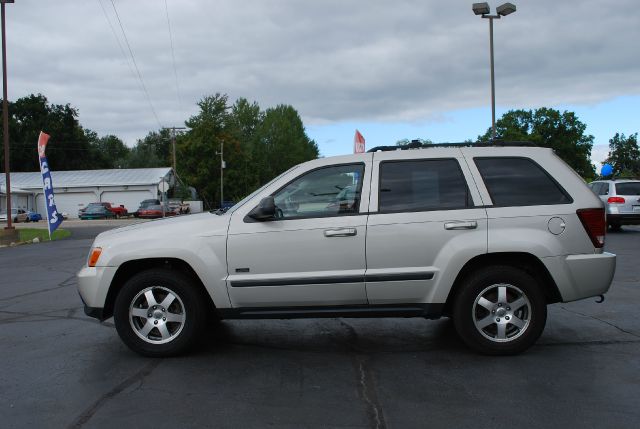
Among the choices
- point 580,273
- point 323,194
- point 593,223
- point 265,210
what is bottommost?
point 580,273

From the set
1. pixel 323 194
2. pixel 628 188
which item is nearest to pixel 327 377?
pixel 323 194

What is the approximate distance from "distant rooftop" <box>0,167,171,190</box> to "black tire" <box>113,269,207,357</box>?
5839 cm

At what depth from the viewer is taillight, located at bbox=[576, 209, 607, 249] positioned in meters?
5.22

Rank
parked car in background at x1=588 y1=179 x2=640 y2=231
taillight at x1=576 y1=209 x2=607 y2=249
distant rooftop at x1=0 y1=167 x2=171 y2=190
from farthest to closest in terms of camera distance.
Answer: distant rooftop at x1=0 y1=167 x2=171 y2=190 → parked car in background at x1=588 y1=179 x2=640 y2=231 → taillight at x1=576 y1=209 x2=607 y2=249

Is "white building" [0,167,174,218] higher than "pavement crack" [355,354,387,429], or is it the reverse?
"white building" [0,167,174,218]

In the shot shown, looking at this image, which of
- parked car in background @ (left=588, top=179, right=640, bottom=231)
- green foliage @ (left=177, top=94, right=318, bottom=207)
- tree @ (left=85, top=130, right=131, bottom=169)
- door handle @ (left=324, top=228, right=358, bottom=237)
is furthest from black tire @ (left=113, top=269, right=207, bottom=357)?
tree @ (left=85, top=130, right=131, bottom=169)

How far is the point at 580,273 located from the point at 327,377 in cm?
242

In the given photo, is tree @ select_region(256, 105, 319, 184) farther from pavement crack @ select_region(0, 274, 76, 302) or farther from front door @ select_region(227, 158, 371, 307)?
front door @ select_region(227, 158, 371, 307)

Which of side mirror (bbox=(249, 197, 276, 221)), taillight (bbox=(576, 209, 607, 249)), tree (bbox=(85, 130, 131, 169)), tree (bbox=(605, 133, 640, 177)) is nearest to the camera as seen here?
side mirror (bbox=(249, 197, 276, 221))

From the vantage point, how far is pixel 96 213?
166 feet

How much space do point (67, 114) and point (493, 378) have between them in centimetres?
9823

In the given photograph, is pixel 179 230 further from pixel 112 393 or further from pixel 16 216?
pixel 16 216

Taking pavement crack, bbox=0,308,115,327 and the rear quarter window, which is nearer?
pavement crack, bbox=0,308,115,327

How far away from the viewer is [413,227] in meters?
5.18
